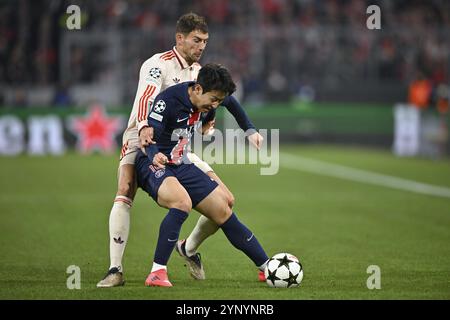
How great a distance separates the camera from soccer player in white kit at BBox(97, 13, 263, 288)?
7.96 m

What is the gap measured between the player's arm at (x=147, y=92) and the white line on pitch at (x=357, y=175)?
8.98 metres

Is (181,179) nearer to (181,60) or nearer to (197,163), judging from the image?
(197,163)

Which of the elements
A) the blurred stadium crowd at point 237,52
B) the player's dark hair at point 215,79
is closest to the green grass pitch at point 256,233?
the player's dark hair at point 215,79

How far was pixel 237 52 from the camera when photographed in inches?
1088

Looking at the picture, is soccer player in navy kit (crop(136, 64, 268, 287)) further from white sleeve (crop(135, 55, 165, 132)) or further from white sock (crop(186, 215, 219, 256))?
white sock (crop(186, 215, 219, 256))

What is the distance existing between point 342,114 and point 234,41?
144 inches

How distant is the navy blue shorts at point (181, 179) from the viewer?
25.9ft

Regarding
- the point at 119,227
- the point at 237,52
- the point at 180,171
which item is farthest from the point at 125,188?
the point at 237,52

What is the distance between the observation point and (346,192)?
55.9 feet

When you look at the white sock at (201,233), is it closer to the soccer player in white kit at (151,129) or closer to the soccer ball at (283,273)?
the soccer player in white kit at (151,129)

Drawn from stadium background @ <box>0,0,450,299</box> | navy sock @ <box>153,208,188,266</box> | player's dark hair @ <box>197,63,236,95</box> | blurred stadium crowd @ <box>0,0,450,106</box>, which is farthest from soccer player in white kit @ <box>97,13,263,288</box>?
blurred stadium crowd @ <box>0,0,450,106</box>
